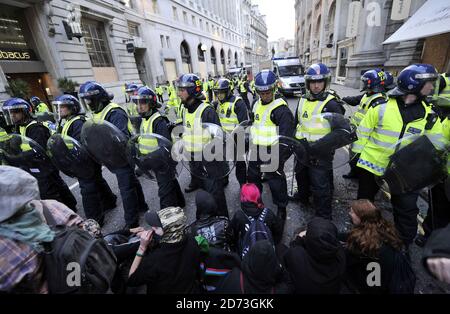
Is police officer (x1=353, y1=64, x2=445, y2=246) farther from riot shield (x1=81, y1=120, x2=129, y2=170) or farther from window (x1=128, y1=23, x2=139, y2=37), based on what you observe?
window (x1=128, y1=23, x2=139, y2=37)

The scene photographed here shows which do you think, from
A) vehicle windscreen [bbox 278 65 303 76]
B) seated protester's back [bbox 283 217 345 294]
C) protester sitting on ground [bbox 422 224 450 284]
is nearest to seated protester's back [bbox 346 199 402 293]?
seated protester's back [bbox 283 217 345 294]

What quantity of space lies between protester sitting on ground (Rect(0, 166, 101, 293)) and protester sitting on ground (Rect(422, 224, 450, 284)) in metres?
2.18

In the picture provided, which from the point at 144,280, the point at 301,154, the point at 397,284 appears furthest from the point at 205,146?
the point at 397,284

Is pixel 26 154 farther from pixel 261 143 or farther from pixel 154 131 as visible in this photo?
pixel 261 143

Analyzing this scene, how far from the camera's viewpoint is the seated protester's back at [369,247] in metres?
1.67

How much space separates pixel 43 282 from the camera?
4.24 ft

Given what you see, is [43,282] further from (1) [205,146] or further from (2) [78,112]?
(2) [78,112]

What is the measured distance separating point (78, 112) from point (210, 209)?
2.80 metres

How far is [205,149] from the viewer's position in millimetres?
2789

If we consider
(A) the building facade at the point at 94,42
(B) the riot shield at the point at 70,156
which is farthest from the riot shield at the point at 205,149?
(A) the building facade at the point at 94,42

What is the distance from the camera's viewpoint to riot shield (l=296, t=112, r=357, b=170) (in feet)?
Result: 8.61

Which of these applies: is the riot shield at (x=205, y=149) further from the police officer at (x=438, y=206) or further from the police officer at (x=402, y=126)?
the police officer at (x=438, y=206)

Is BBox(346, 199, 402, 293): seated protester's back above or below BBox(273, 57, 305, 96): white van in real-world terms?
below

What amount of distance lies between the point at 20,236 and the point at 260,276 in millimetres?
1455
